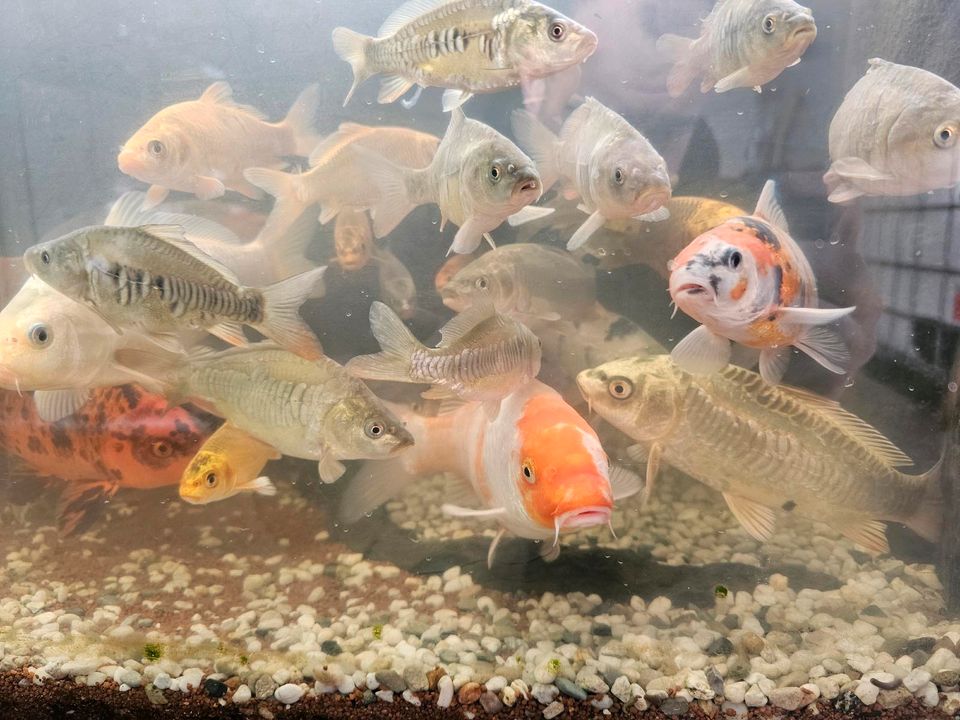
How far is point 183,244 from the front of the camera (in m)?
2.11

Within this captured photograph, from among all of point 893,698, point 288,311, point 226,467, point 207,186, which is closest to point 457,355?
point 288,311

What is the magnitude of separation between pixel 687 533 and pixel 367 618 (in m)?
1.57

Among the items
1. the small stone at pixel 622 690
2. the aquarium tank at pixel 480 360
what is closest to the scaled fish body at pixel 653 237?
the aquarium tank at pixel 480 360

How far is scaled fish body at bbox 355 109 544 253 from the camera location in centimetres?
213

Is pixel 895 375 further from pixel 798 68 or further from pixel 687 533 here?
pixel 798 68

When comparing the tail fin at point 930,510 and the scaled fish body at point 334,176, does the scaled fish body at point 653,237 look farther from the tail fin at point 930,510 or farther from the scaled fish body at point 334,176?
the tail fin at point 930,510

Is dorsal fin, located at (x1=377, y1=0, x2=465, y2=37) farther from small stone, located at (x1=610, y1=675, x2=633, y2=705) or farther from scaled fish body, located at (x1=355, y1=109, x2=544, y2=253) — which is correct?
small stone, located at (x1=610, y1=675, x2=633, y2=705)

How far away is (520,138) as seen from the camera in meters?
2.74

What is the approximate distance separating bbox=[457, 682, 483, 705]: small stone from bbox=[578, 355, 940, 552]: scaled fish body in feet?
3.68

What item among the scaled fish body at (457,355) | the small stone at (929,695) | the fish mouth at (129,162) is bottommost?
the small stone at (929,695)

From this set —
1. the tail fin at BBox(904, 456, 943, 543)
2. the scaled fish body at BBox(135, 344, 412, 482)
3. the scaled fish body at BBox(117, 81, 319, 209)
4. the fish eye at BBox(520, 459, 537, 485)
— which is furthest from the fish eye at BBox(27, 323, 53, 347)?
the tail fin at BBox(904, 456, 943, 543)

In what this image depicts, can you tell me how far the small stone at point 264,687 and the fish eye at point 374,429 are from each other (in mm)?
865

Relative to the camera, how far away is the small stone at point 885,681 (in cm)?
193

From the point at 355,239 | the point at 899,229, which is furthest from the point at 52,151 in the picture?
the point at 899,229
